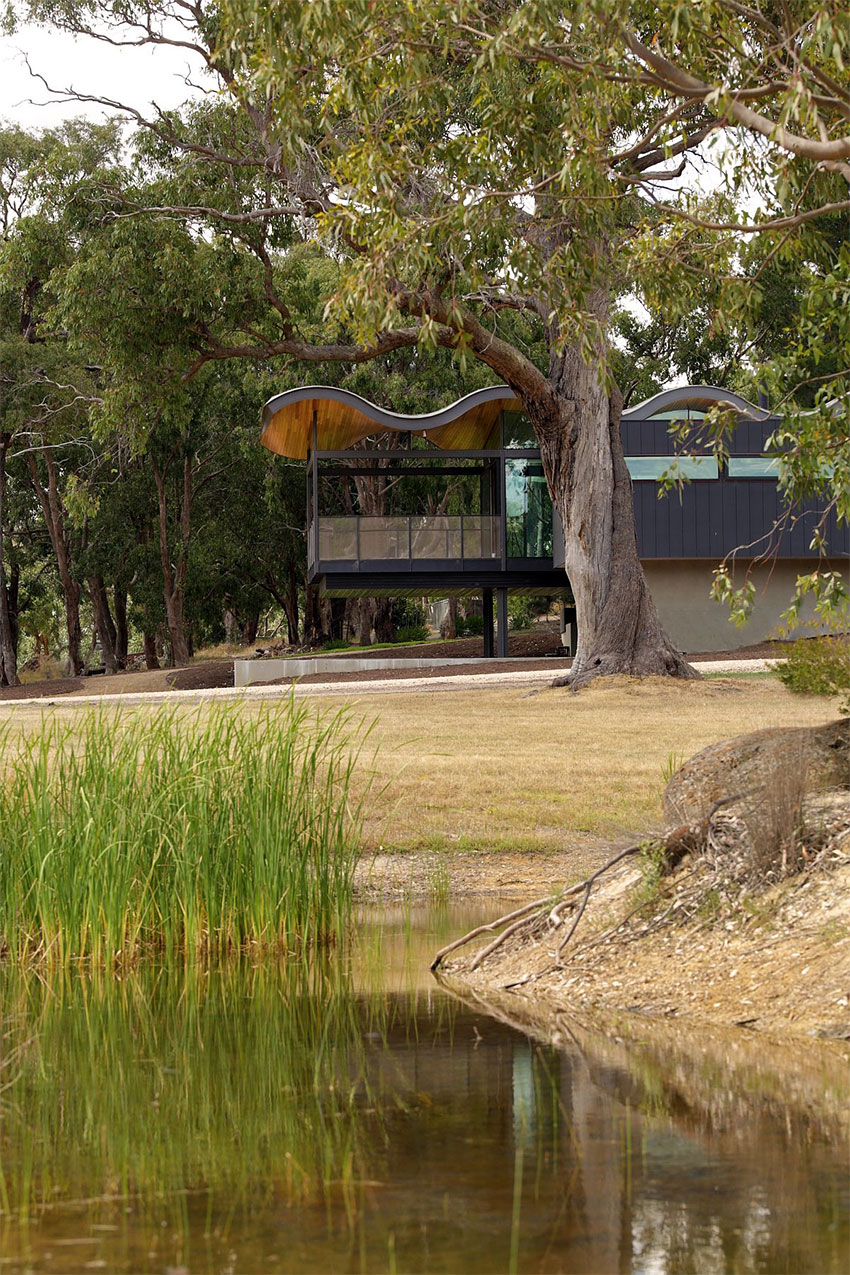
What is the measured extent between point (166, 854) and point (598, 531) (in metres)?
16.1

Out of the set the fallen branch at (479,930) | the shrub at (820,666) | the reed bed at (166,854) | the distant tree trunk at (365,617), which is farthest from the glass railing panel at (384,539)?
the fallen branch at (479,930)

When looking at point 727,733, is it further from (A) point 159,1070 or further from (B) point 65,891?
(A) point 159,1070

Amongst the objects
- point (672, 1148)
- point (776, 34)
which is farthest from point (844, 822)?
point (776, 34)

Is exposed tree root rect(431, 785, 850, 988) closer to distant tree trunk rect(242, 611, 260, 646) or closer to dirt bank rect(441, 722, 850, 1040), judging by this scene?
dirt bank rect(441, 722, 850, 1040)

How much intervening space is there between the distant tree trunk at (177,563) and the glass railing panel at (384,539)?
1258 cm

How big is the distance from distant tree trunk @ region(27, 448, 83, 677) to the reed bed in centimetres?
3459

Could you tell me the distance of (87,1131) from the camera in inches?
187

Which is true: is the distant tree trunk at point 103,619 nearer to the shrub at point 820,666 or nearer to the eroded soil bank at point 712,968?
the shrub at point 820,666

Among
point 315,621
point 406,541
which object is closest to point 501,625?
point 406,541

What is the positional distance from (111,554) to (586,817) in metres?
36.7

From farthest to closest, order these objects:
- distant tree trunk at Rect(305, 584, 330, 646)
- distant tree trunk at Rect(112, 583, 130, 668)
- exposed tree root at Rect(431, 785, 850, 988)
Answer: distant tree trunk at Rect(112, 583, 130, 668) → distant tree trunk at Rect(305, 584, 330, 646) → exposed tree root at Rect(431, 785, 850, 988)

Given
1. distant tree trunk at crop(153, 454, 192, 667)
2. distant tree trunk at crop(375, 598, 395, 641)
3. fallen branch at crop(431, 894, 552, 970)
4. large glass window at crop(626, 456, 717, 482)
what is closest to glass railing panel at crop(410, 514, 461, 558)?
large glass window at crop(626, 456, 717, 482)

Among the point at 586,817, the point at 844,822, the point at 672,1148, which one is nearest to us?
the point at 672,1148

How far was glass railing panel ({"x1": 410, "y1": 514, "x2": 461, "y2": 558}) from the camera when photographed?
110ft
